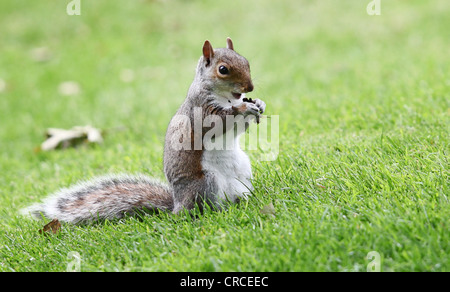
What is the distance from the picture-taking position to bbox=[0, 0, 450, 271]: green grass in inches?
80.0

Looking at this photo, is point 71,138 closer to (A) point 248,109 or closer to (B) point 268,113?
(B) point 268,113

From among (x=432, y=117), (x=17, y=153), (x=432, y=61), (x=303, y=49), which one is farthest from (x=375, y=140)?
(x=303, y=49)

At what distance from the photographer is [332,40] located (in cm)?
667

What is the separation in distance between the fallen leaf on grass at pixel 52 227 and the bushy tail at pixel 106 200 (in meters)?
0.06

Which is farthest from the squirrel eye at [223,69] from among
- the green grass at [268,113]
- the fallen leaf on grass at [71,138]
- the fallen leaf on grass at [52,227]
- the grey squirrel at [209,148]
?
the fallen leaf on grass at [71,138]

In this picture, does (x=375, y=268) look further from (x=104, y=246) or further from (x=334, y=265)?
(x=104, y=246)

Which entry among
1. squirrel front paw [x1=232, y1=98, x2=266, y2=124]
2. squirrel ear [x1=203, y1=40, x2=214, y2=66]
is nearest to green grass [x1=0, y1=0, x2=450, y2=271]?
squirrel front paw [x1=232, y1=98, x2=266, y2=124]

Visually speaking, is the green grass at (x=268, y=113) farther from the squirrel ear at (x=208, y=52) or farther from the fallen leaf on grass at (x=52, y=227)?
the squirrel ear at (x=208, y=52)

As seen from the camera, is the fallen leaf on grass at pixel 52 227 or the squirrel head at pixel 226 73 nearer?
the squirrel head at pixel 226 73

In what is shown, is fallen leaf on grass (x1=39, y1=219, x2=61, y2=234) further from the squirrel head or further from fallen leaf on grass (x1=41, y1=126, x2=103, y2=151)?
fallen leaf on grass (x1=41, y1=126, x2=103, y2=151)

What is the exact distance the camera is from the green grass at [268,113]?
6.66 ft

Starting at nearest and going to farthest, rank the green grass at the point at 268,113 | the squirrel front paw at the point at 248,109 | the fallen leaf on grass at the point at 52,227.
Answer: the green grass at the point at 268,113, the squirrel front paw at the point at 248,109, the fallen leaf on grass at the point at 52,227

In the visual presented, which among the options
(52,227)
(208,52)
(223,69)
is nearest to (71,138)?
(52,227)

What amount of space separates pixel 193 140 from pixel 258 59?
427cm
